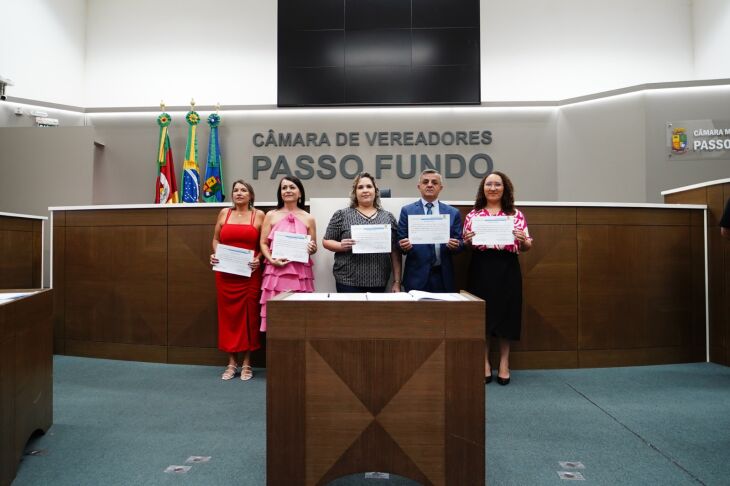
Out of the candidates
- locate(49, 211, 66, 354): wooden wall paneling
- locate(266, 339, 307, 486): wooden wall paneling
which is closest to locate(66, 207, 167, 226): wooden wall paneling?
locate(49, 211, 66, 354): wooden wall paneling

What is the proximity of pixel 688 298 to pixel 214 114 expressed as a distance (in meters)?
6.12

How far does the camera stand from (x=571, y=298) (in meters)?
3.55

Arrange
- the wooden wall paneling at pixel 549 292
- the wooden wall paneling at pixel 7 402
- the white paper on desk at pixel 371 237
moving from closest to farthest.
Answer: the wooden wall paneling at pixel 7 402, the white paper on desk at pixel 371 237, the wooden wall paneling at pixel 549 292

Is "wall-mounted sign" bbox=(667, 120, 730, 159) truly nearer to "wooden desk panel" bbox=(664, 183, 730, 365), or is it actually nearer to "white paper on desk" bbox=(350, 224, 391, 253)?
"wooden desk panel" bbox=(664, 183, 730, 365)

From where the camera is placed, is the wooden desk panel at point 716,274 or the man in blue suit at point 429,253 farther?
the wooden desk panel at point 716,274

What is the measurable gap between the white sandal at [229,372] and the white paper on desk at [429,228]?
177 cm

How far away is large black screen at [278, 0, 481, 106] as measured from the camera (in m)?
6.08

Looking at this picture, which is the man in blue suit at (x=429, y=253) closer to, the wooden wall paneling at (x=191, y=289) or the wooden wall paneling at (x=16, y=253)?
the wooden wall paneling at (x=191, y=289)

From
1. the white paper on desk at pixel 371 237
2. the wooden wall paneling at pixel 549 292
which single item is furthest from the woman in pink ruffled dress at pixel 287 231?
the wooden wall paneling at pixel 549 292

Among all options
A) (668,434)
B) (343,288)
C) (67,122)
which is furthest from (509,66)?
(67,122)

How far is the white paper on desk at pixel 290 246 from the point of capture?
308cm

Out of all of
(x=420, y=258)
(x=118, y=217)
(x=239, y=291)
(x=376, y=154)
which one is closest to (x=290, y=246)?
(x=239, y=291)

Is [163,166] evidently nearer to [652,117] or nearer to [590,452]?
[590,452]

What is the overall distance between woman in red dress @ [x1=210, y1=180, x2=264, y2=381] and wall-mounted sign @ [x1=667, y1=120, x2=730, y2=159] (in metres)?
5.24
